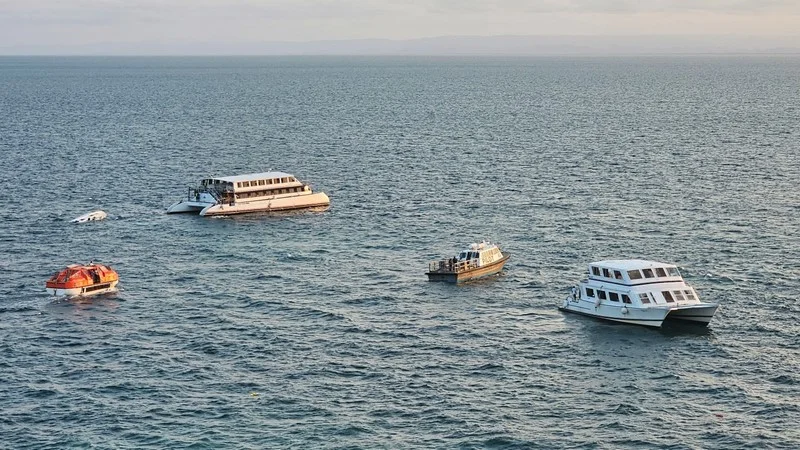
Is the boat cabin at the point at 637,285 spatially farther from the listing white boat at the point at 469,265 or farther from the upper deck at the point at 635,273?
the listing white boat at the point at 469,265

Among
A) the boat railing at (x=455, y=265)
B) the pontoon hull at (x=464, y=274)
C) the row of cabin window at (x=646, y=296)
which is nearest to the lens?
the row of cabin window at (x=646, y=296)

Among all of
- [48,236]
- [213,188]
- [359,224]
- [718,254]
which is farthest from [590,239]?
[48,236]

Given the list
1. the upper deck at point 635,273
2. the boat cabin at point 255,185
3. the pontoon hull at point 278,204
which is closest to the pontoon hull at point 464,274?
the upper deck at point 635,273

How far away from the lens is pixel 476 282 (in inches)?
4023

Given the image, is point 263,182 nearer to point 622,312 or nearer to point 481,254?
point 481,254

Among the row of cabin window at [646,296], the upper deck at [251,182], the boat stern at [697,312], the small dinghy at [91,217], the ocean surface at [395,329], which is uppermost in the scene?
the upper deck at [251,182]

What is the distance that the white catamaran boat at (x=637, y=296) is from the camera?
284ft

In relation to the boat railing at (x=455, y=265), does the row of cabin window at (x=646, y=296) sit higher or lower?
higher

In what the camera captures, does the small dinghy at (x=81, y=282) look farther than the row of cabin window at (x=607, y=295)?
Yes

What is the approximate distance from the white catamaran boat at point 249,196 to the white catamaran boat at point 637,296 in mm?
57715

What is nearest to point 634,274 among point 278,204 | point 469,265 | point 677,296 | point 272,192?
point 677,296

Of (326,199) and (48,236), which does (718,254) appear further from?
(48,236)

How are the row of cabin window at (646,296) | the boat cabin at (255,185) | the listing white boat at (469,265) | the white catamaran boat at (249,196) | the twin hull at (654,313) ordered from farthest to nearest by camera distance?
the boat cabin at (255,185) → the white catamaran boat at (249,196) → the listing white boat at (469,265) → the row of cabin window at (646,296) → the twin hull at (654,313)

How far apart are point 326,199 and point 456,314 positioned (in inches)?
2162
